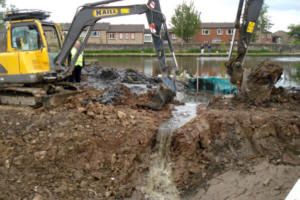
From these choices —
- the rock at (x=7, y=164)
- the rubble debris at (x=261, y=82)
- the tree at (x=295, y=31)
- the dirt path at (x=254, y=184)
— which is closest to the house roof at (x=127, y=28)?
the tree at (x=295, y=31)

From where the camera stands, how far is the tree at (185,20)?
162 feet

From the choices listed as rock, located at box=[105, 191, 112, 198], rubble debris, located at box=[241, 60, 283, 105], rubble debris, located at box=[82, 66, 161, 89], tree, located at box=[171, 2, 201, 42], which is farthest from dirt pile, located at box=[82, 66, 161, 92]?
tree, located at box=[171, 2, 201, 42]

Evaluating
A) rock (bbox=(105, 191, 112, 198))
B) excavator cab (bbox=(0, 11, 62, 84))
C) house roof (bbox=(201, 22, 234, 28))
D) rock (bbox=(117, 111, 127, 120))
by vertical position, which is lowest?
rock (bbox=(105, 191, 112, 198))

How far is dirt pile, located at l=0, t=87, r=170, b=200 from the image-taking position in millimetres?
5574

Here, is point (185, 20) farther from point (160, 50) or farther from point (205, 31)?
point (160, 50)

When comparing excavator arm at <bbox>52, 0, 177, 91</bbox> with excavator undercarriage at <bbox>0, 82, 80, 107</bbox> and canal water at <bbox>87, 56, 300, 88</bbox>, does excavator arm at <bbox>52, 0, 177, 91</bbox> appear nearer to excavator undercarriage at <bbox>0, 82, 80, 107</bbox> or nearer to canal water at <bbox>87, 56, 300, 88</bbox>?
excavator undercarriage at <bbox>0, 82, 80, 107</bbox>

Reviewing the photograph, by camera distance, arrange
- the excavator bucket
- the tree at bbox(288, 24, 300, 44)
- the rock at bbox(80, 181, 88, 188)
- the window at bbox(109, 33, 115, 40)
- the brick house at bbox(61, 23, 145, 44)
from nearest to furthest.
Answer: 1. the rock at bbox(80, 181, 88, 188)
2. the excavator bucket
3. the brick house at bbox(61, 23, 145, 44)
4. the window at bbox(109, 33, 115, 40)
5. the tree at bbox(288, 24, 300, 44)

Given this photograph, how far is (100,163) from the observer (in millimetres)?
6168

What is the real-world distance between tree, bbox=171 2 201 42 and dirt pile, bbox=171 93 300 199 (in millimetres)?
44326

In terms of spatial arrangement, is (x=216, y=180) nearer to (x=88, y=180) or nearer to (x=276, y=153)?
(x=276, y=153)

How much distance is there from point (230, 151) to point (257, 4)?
4145 millimetres

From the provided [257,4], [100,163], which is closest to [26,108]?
Answer: [100,163]

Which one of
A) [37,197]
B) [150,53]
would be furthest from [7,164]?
[150,53]

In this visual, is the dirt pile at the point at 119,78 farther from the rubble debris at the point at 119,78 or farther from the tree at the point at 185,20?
the tree at the point at 185,20
